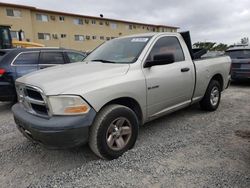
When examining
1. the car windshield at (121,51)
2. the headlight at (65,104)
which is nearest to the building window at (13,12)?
the car windshield at (121,51)

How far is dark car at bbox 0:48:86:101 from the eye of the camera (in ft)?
18.1

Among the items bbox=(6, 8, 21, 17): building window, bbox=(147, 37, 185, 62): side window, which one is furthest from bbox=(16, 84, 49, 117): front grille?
bbox=(6, 8, 21, 17): building window

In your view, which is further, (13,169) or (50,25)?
(50,25)

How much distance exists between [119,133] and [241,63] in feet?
23.1

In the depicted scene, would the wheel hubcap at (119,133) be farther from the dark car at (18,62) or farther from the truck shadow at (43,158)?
the dark car at (18,62)

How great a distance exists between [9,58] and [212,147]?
16.5 ft

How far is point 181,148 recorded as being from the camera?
138 inches

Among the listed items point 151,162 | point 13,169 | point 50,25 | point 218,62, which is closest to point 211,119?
point 218,62

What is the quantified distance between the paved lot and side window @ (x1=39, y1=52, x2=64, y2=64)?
2.51m

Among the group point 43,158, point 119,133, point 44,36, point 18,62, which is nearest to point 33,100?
point 43,158

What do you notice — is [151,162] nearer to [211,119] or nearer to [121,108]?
[121,108]

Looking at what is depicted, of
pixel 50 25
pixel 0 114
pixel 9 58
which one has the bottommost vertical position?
pixel 0 114

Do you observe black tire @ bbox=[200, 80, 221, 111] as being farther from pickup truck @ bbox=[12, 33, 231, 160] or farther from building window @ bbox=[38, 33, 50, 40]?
building window @ bbox=[38, 33, 50, 40]

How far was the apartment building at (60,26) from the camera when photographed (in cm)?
2966
